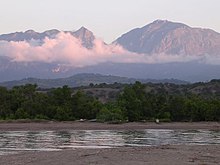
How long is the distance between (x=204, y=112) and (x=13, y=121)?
27.0 meters

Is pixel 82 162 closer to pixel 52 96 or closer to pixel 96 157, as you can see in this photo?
pixel 96 157

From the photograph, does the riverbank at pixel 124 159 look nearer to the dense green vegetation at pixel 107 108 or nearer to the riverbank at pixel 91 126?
the riverbank at pixel 91 126

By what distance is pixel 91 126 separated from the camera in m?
62.7

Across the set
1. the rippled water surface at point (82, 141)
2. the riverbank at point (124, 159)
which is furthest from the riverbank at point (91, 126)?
the riverbank at point (124, 159)

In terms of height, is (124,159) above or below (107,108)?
above

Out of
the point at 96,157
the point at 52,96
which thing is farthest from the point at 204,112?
the point at 96,157

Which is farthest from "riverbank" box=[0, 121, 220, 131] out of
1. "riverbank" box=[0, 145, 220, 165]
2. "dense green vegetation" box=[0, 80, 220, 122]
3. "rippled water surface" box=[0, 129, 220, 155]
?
"riverbank" box=[0, 145, 220, 165]

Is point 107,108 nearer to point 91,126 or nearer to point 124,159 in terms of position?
point 91,126

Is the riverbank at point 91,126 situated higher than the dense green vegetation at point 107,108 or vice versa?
the dense green vegetation at point 107,108

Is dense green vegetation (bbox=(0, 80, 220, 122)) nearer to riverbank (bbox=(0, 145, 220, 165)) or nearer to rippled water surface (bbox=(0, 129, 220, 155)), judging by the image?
rippled water surface (bbox=(0, 129, 220, 155))

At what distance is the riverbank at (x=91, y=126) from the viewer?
2392 inches

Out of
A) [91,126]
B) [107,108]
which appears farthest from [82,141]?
[107,108]

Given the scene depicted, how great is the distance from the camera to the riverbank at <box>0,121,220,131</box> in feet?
199

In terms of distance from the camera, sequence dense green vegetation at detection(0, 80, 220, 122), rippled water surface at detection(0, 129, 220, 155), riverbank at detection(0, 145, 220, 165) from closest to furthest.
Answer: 1. riverbank at detection(0, 145, 220, 165)
2. rippled water surface at detection(0, 129, 220, 155)
3. dense green vegetation at detection(0, 80, 220, 122)
